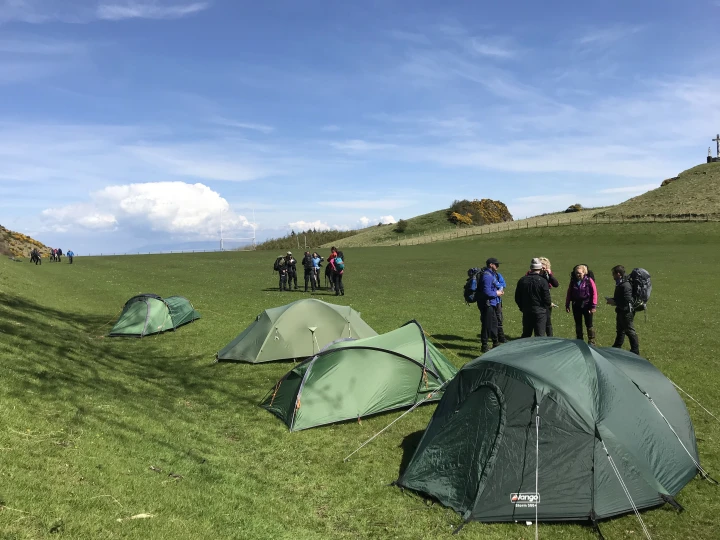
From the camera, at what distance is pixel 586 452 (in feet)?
Result: 22.2

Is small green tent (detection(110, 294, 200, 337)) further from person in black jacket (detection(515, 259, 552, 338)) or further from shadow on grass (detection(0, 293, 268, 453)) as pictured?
person in black jacket (detection(515, 259, 552, 338))

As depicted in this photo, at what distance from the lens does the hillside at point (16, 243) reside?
7475cm

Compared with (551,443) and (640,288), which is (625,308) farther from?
(551,443)

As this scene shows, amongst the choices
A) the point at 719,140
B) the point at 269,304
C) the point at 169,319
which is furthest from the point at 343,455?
the point at 719,140

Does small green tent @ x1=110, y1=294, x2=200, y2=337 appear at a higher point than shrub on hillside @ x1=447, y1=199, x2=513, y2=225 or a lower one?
lower

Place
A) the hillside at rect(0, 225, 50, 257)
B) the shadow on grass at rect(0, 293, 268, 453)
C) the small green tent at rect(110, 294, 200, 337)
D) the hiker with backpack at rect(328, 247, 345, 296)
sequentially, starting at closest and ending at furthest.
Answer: the shadow on grass at rect(0, 293, 268, 453) < the small green tent at rect(110, 294, 200, 337) < the hiker with backpack at rect(328, 247, 345, 296) < the hillside at rect(0, 225, 50, 257)

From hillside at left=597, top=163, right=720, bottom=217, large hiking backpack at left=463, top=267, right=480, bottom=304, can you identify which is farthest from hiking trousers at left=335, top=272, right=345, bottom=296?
hillside at left=597, top=163, right=720, bottom=217

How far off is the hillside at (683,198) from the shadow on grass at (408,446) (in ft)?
276

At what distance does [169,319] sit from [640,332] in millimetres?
17093

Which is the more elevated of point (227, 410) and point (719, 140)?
point (719, 140)

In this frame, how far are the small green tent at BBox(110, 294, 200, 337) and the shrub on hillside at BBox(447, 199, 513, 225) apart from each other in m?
116

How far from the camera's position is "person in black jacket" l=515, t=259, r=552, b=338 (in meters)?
12.9

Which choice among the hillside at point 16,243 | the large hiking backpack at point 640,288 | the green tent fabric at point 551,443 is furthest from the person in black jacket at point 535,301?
the hillside at point 16,243

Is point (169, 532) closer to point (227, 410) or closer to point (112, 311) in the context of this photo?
point (227, 410)
